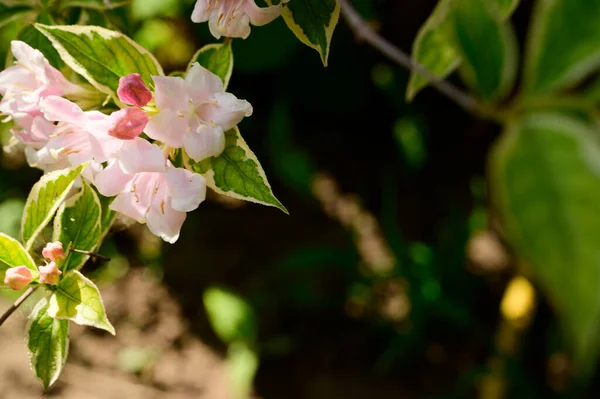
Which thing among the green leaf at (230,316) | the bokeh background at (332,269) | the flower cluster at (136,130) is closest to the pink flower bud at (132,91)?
the flower cluster at (136,130)

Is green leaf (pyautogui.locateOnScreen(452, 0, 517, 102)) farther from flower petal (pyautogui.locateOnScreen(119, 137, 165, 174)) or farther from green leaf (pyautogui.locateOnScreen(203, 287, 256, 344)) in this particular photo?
green leaf (pyautogui.locateOnScreen(203, 287, 256, 344))

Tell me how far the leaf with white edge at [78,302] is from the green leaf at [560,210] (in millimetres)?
358

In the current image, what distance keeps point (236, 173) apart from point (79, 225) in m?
0.17

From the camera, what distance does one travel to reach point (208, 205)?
5.73 feet

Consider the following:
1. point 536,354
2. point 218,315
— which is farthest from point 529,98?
point 536,354

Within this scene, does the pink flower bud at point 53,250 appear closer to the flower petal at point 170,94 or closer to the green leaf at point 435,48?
the flower petal at point 170,94

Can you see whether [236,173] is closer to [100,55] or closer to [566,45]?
[100,55]

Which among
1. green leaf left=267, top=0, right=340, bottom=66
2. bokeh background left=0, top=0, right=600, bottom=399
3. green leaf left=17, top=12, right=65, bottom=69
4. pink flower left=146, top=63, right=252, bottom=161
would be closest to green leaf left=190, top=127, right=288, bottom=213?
pink flower left=146, top=63, right=252, bottom=161

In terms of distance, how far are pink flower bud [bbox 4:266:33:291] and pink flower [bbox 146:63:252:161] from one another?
164 mm

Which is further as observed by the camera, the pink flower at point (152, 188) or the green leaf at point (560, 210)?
the pink flower at point (152, 188)

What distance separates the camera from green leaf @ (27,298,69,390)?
0.56m

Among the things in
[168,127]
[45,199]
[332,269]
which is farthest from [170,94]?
[332,269]

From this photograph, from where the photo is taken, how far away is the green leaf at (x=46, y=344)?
0.56 metres

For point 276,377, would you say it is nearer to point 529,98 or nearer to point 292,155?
point 292,155
